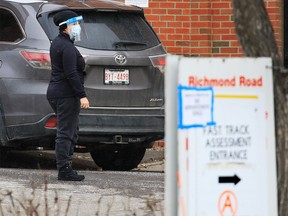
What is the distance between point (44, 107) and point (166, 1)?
4.03 metres

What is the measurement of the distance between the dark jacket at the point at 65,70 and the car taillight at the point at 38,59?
656mm

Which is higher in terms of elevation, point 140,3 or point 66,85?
point 140,3

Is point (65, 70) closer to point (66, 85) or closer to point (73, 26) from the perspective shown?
point (66, 85)

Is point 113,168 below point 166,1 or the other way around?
below

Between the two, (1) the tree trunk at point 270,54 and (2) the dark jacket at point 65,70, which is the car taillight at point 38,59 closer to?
(2) the dark jacket at point 65,70

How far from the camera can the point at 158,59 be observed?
10.7 meters

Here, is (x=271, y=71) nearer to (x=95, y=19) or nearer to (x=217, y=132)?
(x=217, y=132)

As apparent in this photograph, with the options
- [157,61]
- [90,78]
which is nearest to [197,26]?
[157,61]

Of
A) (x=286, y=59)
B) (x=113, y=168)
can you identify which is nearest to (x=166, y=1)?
(x=286, y=59)

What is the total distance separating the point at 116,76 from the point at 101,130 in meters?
0.58

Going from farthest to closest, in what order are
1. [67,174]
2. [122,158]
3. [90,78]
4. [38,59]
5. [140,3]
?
[140,3]
[122,158]
[90,78]
[38,59]
[67,174]

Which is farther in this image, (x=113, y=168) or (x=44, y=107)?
(x=113, y=168)

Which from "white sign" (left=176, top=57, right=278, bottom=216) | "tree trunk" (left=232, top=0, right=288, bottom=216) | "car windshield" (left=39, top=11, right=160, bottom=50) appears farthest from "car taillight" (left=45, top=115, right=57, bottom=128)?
"white sign" (left=176, top=57, right=278, bottom=216)

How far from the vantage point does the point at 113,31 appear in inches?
424
